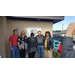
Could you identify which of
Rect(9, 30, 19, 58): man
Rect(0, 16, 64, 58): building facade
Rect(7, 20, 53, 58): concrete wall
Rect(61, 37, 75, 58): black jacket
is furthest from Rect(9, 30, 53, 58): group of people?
Rect(61, 37, 75, 58): black jacket

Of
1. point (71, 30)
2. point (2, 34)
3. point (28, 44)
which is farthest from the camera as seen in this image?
point (28, 44)

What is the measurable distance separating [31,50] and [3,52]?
150 centimetres

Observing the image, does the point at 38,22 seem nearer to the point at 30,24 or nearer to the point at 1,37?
the point at 30,24

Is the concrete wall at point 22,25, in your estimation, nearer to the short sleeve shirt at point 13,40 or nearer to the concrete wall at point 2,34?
the concrete wall at point 2,34

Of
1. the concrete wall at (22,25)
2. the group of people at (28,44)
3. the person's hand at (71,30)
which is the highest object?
the concrete wall at (22,25)

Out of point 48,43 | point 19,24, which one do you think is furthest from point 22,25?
point 48,43

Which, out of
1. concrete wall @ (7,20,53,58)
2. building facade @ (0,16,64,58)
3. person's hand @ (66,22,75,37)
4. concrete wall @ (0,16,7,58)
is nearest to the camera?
person's hand @ (66,22,75,37)

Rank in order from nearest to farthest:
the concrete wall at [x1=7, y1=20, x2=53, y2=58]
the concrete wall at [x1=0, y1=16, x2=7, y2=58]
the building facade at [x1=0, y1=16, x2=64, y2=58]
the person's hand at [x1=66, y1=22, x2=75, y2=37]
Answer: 1. the person's hand at [x1=66, y1=22, x2=75, y2=37]
2. the concrete wall at [x1=0, y1=16, x2=7, y2=58]
3. the building facade at [x1=0, y1=16, x2=64, y2=58]
4. the concrete wall at [x1=7, y1=20, x2=53, y2=58]

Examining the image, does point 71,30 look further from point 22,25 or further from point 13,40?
point 22,25

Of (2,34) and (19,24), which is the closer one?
(2,34)

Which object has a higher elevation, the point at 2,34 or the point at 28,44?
the point at 2,34

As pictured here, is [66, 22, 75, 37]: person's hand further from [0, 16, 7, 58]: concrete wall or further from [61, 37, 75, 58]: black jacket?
[0, 16, 7, 58]: concrete wall

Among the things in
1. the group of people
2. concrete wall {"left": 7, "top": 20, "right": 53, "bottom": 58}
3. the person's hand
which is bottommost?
the group of people

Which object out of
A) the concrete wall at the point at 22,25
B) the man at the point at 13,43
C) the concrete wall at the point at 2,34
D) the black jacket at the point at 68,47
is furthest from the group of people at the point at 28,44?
the black jacket at the point at 68,47
